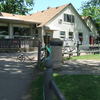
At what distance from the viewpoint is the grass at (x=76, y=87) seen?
206 inches

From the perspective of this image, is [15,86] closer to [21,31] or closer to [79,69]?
[79,69]

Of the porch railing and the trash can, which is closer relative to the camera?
the trash can

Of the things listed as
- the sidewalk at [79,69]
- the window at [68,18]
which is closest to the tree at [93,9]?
the window at [68,18]

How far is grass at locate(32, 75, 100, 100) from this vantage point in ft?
17.2

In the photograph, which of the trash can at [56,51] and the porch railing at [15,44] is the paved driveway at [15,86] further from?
the porch railing at [15,44]

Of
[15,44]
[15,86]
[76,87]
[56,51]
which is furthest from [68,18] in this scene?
[76,87]

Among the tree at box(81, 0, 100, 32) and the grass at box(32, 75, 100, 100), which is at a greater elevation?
the tree at box(81, 0, 100, 32)

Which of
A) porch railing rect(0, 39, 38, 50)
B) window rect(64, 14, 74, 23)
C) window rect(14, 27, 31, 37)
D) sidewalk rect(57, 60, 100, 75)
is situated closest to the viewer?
sidewalk rect(57, 60, 100, 75)

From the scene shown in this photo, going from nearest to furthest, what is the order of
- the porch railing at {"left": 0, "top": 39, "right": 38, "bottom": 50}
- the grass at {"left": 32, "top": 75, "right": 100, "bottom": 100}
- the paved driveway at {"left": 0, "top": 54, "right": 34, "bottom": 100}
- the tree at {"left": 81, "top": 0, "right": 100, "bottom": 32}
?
the grass at {"left": 32, "top": 75, "right": 100, "bottom": 100} → the paved driveway at {"left": 0, "top": 54, "right": 34, "bottom": 100} → the porch railing at {"left": 0, "top": 39, "right": 38, "bottom": 50} → the tree at {"left": 81, "top": 0, "right": 100, "bottom": 32}

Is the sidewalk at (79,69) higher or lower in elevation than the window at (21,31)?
lower

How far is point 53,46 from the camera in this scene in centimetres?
873

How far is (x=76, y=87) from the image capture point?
590 cm

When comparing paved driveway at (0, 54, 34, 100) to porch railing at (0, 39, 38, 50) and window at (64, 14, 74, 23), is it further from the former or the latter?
window at (64, 14, 74, 23)

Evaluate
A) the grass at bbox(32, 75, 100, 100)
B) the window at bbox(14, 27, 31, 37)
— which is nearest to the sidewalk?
the grass at bbox(32, 75, 100, 100)
